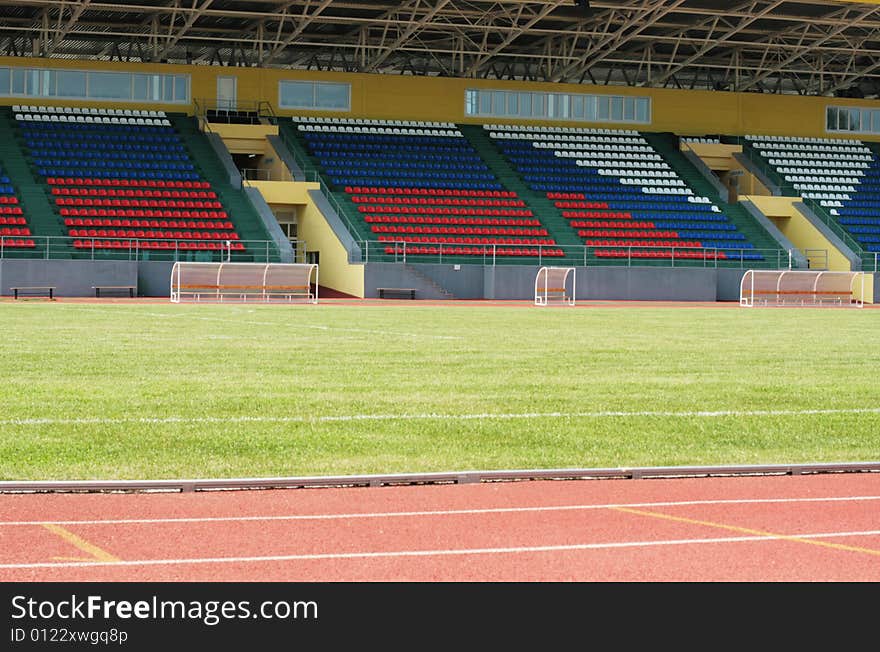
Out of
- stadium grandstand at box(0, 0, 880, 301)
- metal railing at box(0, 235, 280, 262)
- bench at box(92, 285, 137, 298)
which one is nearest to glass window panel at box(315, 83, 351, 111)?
stadium grandstand at box(0, 0, 880, 301)

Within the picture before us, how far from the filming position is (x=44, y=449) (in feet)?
32.8

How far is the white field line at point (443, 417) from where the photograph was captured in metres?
11.4

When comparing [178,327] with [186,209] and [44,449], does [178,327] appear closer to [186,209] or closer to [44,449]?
[44,449]

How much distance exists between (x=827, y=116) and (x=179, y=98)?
96.3ft

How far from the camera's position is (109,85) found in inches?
2025

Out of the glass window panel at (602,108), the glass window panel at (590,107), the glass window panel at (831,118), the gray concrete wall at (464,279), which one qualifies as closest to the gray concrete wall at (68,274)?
the gray concrete wall at (464,279)

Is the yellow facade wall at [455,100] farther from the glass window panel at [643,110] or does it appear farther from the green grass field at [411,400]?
the green grass field at [411,400]

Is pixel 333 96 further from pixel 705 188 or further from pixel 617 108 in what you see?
pixel 705 188

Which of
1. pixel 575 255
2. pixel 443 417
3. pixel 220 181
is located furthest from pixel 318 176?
pixel 443 417

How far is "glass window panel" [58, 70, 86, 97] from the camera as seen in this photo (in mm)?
50750

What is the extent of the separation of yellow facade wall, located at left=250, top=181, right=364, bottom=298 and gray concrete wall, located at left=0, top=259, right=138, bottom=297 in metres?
7.08

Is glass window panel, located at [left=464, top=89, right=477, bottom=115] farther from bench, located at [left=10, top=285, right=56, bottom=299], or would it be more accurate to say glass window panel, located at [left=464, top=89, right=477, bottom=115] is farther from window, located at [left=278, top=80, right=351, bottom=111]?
bench, located at [left=10, top=285, right=56, bottom=299]
